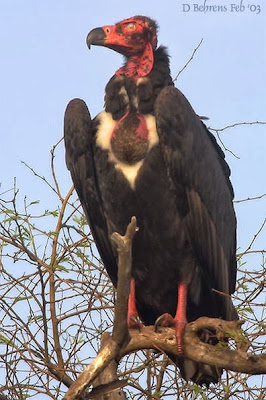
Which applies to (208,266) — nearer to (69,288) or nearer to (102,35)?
(69,288)

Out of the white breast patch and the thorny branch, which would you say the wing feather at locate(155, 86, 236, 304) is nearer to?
the white breast patch

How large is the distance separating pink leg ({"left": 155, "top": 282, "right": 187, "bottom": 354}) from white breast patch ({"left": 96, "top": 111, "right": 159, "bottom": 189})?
88 cm

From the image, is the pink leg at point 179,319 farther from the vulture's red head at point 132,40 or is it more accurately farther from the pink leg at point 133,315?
the vulture's red head at point 132,40

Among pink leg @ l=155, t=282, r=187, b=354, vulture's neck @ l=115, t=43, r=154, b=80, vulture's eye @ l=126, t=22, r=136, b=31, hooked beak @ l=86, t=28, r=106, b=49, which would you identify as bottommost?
pink leg @ l=155, t=282, r=187, b=354

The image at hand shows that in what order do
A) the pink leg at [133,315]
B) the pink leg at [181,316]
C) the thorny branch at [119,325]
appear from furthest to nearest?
the pink leg at [133,315]
the pink leg at [181,316]
the thorny branch at [119,325]

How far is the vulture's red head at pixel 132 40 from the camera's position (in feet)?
23.2

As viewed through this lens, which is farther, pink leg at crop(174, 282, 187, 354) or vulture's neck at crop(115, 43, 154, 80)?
vulture's neck at crop(115, 43, 154, 80)

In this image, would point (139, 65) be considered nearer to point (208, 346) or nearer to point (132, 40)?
point (132, 40)

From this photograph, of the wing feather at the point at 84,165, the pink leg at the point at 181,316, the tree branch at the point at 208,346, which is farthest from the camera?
the wing feather at the point at 84,165

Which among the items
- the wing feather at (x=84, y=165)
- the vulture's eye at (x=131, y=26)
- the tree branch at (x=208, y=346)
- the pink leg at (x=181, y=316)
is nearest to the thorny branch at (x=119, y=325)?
the tree branch at (x=208, y=346)

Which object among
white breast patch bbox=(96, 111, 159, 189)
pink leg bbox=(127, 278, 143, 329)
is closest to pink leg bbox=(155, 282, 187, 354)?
pink leg bbox=(127, 278, 143, 329)

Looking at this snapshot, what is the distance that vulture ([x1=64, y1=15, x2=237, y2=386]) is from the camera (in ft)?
21.8

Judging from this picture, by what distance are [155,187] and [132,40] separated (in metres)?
1.28

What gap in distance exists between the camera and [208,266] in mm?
6820
